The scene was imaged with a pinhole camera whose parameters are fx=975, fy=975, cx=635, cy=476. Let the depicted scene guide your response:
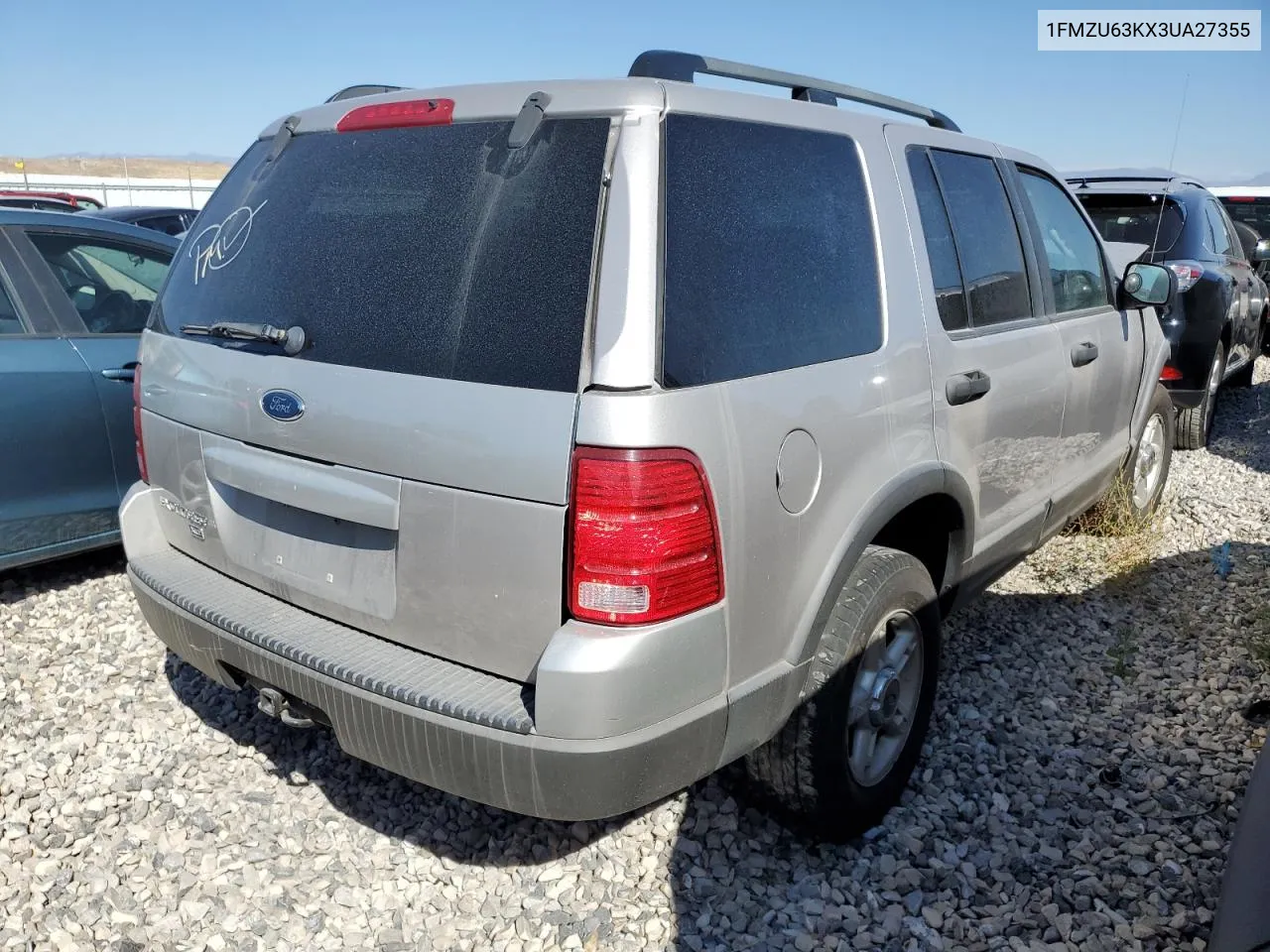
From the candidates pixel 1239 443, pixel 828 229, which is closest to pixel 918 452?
pixel 828 229

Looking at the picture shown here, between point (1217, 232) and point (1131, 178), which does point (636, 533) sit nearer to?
point (1131, 178)

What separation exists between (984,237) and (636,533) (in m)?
1.96

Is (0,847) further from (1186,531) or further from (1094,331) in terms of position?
(1186,531)

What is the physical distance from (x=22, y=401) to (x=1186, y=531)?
5.79m

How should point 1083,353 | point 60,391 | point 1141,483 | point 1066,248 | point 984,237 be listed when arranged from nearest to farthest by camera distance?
1. point 984,237
2. point 1083,353
3. point 1066,248
4. point 60,391
5. point 1141,483

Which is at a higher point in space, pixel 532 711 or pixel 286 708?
pixel 532 711

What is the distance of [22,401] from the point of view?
394 cm

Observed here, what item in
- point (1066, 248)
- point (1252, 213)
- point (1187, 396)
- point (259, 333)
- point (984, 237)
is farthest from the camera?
point (1252, 213)

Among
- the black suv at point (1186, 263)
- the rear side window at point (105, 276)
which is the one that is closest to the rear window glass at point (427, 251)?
the rear side window at point (105, 276)

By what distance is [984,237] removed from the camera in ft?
10.6

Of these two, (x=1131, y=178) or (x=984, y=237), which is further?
(x=1131, y=178)

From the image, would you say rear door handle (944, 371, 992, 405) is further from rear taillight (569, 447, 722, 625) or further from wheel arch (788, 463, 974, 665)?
rear taillight (569, 447, 722, 625)

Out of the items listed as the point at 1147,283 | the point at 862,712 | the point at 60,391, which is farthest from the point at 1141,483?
the point at 60,391

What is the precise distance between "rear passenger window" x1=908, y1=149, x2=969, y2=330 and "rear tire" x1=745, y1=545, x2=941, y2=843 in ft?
2.50
